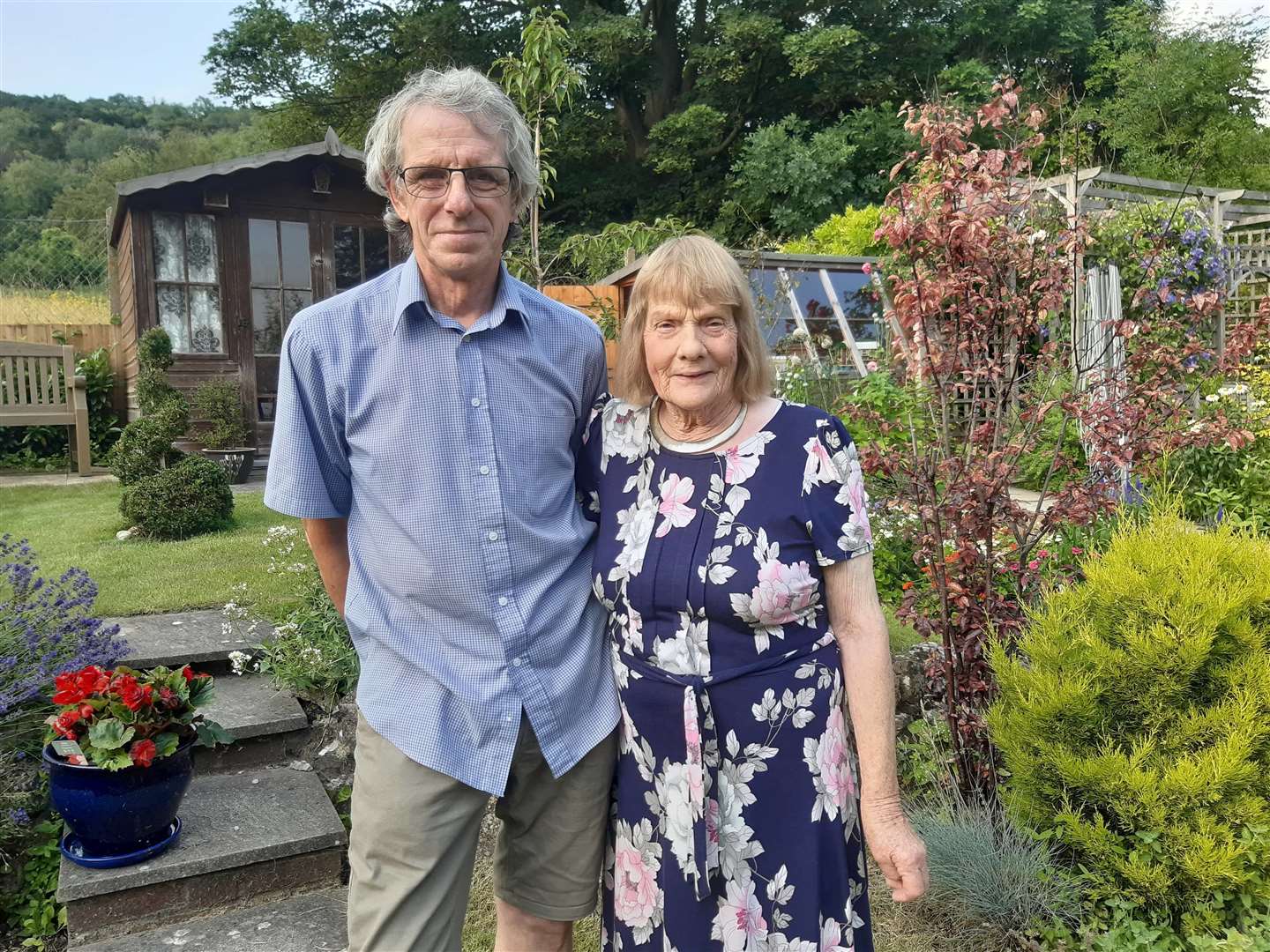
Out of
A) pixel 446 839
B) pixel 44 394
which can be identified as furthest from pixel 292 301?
pixel 446 839

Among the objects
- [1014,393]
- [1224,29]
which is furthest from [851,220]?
[1014,393]

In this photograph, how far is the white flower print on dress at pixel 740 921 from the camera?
5.09 feet

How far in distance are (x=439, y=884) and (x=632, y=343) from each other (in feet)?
3.36

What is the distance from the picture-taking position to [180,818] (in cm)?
276

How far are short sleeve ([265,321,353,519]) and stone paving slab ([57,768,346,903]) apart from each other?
1509 mm

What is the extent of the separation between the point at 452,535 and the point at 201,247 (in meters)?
8.86

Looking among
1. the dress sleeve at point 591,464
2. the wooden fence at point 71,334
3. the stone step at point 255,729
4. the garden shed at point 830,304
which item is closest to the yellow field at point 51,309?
the wooden fence at point 71,334

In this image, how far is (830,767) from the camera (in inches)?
61.2

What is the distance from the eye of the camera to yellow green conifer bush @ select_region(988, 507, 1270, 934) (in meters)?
2.03

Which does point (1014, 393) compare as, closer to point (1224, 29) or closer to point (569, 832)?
point (569, 832)

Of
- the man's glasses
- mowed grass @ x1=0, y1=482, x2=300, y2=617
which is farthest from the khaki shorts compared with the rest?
mowed grass @ x1=0, y1=482, x2=300, y2=617

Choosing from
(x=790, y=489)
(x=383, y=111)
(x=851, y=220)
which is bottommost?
(x=790, y=489)

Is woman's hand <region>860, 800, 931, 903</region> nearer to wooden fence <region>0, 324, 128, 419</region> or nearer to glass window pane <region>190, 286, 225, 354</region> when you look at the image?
glass window pane <region>190, 286, 225, 354</region>

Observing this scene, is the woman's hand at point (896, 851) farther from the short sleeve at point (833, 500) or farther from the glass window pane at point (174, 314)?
the glass window pane at point (174, 314)
